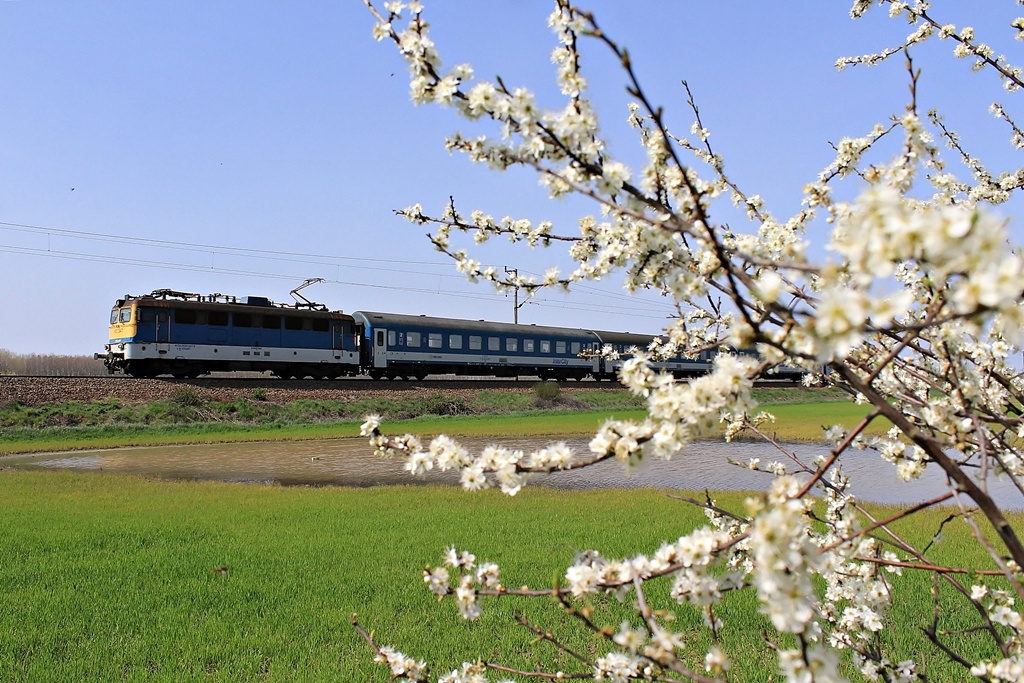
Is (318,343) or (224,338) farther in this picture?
(318,343)

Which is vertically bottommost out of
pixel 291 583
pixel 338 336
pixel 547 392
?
pixel 291 583

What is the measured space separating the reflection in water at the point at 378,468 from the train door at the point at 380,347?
1036cm

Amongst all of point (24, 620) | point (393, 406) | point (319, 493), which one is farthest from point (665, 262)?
point (393, 406)

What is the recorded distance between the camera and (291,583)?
6059mm

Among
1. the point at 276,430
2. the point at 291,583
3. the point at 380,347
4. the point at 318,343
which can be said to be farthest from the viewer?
the point at 380,347

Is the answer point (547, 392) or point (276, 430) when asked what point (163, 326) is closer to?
point (276, 430)

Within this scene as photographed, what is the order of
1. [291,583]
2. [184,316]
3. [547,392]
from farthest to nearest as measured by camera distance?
[547,392] → [184,316] → [291,583]

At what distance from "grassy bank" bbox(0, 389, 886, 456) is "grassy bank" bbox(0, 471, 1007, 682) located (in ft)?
36.3

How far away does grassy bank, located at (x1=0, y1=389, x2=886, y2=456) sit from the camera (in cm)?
2062

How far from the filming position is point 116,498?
35.1ft

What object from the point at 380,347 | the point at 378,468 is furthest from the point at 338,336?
the point at 378,468

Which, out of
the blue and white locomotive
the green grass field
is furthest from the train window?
the green grass field

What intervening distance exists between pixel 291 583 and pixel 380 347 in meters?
25.0

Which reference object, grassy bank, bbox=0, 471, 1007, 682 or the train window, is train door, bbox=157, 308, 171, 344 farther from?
grassy bank, bbox=0, 471, 1007, 682
